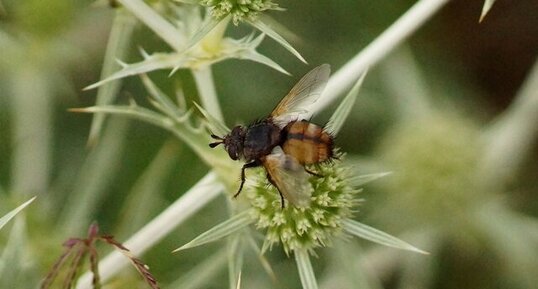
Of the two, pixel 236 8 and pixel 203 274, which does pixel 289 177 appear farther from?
pixel 203 274

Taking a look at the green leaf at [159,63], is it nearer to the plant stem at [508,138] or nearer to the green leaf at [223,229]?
the green leaf at [223,229]

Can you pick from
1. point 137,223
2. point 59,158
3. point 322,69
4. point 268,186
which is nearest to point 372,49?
point 322,69

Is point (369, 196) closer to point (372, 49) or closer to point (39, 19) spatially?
point (372, 49)

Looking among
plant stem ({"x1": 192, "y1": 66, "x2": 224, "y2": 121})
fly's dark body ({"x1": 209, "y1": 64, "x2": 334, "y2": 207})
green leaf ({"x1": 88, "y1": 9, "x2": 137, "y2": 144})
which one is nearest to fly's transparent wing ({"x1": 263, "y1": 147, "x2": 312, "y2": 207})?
fly's dark body ({"x1": 209, "y1": 64, "x2": 334, "y2": 207})

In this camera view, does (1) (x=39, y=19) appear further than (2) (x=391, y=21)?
No

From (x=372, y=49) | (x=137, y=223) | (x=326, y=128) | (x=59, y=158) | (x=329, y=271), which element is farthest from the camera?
(x=59, y=158)

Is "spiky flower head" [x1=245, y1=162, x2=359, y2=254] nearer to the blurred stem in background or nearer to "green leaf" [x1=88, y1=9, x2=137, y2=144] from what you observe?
"green leaf" [x1=88, y1=9, x2=137, y2=144]

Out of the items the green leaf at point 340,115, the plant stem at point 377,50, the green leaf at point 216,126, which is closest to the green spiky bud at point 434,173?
the plant stem at point 377,50
